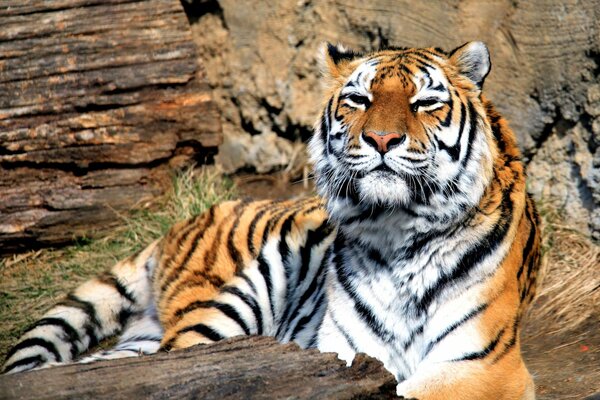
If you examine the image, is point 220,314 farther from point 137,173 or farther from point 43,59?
point 43,59

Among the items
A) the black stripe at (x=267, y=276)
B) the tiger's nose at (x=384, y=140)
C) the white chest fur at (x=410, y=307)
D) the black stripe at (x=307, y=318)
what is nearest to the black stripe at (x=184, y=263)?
the black stripe at (x=267, y=276)

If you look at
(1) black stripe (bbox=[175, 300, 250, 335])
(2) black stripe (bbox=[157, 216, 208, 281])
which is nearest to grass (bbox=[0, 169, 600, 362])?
(2) black stripe (bbox=[157, 216, 208, 281])

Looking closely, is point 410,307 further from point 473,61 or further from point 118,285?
point 118,285

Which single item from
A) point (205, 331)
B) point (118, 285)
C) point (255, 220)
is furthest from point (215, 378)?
point (118, 285)

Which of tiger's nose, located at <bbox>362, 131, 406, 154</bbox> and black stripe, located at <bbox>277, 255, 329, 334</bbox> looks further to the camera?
black stripe, located at <bbox>277, 255, 329, 334</bbox>

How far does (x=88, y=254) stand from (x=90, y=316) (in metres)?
1.16

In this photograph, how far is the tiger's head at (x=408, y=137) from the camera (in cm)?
345

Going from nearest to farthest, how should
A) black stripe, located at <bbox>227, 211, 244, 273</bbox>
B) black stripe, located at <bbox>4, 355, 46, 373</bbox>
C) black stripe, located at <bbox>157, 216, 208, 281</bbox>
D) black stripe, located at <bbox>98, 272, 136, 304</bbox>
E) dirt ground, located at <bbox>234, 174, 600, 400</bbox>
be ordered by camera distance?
dirt ground, located at <bbox>234, 174, 600, 400</bbox>, black stripe, located at <bbox>4, 355, 46, 373</bbox>, black stripe, located at <bbox>227, 211, 244, 273</bbox>, black stripe, located at <bbox>157, 216, 208, 281</bbox>, black stripe, located at <bbox>98, 272, 136, 304</bbox>

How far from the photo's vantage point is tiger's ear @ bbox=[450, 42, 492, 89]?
369 centimetres

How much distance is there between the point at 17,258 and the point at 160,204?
3.25ft

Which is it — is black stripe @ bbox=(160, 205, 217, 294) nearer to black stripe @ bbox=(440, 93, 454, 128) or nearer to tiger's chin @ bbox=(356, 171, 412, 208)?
tiger's chin @ bbox=(356, 171, 412, 208)

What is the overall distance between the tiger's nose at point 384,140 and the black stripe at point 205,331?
1.38m

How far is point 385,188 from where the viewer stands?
345 cm

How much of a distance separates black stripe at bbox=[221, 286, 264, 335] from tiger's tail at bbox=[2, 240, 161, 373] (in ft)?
2.06
